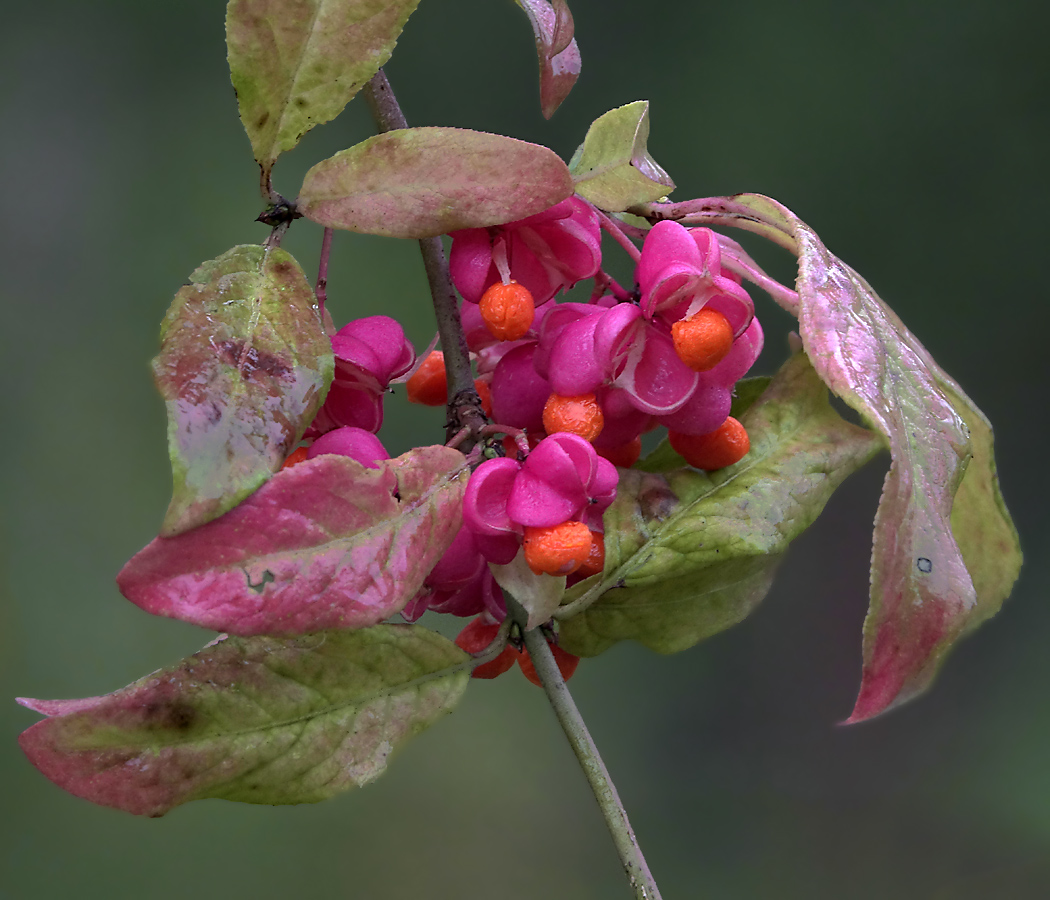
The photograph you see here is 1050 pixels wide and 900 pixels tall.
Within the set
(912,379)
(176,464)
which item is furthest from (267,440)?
(912,379)

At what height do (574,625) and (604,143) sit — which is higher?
(604,143)

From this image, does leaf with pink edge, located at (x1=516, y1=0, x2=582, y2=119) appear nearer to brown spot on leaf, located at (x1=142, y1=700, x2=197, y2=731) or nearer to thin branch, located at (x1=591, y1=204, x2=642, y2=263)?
thin branch, located at (x1=591, y1=204, x2=642, y2=263)

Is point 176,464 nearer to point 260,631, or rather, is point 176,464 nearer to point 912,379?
point 260,631

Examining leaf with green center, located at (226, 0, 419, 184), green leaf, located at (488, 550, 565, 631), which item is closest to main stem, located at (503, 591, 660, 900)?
green leaf, located at (488, 550, 565, 631)

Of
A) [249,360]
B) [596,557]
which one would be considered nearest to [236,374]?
[249,360]

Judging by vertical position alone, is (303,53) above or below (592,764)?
above

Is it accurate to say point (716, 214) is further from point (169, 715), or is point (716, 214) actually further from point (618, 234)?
point (169, 715)
